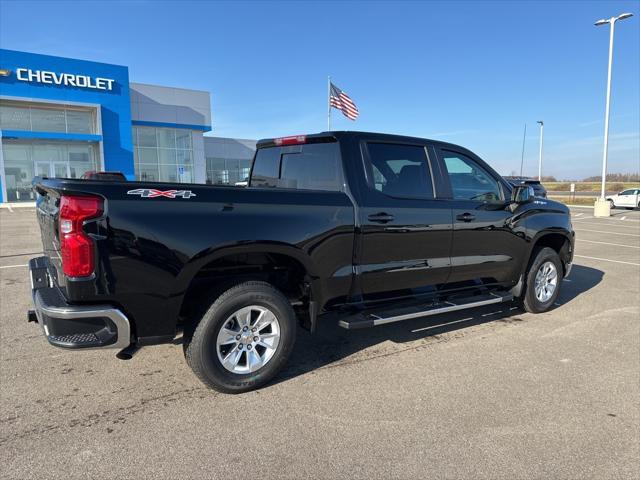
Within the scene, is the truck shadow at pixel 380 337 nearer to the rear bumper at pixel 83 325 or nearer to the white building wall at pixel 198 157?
the rear bumper at pixel 83 325

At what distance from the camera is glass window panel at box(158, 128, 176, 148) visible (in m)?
36.8

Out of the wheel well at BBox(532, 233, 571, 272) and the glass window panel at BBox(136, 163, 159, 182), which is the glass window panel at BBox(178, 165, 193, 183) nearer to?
the glass window panel at BBox(136, 163, 159, 182)

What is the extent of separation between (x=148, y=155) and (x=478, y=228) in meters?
35.2

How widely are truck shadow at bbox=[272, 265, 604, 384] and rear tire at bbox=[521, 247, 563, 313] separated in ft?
0.66

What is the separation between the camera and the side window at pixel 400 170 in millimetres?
4168

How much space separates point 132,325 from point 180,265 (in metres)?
0.51

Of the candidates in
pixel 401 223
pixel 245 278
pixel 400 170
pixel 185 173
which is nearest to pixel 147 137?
pixel 185 173

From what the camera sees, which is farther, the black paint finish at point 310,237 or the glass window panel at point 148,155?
the glass window panel at point 148,155

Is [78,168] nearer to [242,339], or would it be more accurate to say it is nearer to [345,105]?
[345,105]

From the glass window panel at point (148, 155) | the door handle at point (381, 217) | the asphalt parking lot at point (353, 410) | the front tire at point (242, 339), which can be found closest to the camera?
the asphalt parking lot at point (353, 410)

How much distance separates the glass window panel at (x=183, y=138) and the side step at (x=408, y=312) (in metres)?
36.3

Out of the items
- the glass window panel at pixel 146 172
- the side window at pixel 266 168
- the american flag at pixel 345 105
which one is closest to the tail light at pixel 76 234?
the side window at pixel 266 168

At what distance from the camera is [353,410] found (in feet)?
10.5

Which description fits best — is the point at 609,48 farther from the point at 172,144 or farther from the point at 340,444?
the point at 172,144
